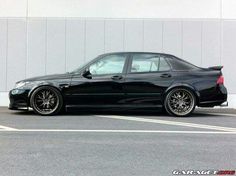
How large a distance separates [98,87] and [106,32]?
3841 millimetres

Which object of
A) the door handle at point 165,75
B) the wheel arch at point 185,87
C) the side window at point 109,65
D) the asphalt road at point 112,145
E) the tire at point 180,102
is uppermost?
the side window at point 109,65

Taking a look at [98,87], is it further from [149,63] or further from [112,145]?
[112,145]

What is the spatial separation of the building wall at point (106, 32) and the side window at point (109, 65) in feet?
10.4

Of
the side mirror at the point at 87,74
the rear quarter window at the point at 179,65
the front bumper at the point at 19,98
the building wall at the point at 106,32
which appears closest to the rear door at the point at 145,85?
the rear quarter window at the point at 179,65

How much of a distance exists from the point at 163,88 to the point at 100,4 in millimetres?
4521

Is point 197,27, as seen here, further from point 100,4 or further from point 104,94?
point 104,94

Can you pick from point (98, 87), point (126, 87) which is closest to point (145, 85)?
point (126, 87)

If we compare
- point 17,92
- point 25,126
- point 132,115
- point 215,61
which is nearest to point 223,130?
point 132,115

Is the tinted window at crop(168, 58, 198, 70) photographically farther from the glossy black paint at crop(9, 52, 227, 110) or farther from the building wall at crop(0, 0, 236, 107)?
the building wall at crop(0, 0, 236, 107)

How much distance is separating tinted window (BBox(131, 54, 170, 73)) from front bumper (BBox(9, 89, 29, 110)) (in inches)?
101

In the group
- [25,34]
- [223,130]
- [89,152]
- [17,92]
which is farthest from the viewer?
[25,34]

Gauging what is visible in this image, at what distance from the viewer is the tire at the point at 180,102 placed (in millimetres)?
10961

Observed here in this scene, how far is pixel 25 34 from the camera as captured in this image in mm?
14250

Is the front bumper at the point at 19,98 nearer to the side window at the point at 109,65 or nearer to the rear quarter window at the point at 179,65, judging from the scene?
the side window at the point at 109,65
